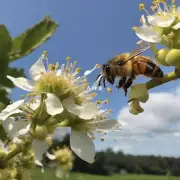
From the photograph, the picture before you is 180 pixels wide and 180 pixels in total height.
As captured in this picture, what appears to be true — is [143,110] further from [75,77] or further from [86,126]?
[75,77]

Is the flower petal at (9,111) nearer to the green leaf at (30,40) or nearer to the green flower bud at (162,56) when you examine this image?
the green leaf at (30,40)

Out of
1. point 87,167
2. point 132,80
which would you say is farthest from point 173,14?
point 87,167

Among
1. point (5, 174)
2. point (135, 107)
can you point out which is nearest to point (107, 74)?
point (135, 107)

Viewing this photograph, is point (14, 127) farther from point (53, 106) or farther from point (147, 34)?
point (147, 34)

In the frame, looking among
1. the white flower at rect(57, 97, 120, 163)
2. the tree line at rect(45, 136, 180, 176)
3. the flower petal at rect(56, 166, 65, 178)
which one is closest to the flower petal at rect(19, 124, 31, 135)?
the white flower at rect(57, 97, 120, 163)

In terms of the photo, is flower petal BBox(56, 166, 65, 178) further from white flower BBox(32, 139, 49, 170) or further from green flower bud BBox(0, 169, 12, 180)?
white flower BBox(32, 139, 49, 170)

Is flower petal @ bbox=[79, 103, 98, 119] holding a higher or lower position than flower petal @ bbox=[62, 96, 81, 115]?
lower
